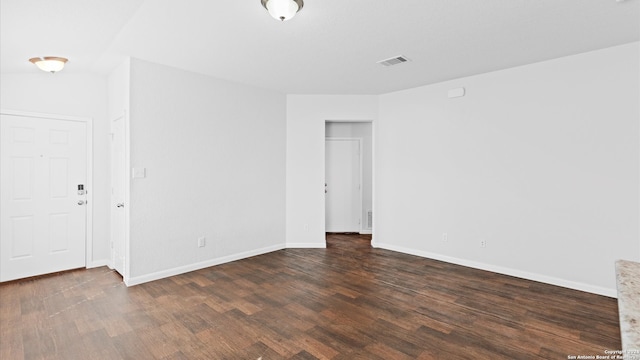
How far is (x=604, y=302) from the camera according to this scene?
10.6ft

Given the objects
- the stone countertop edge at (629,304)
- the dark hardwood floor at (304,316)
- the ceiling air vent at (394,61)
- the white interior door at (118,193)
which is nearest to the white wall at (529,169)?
the dark hardwood floor at (304,316)

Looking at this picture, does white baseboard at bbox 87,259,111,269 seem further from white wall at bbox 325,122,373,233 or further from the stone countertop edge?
the stone countertop edge

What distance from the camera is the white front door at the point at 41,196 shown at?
3.78 meters

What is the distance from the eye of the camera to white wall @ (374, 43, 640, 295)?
3.36 meters

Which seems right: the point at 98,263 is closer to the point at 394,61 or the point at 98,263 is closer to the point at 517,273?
the point at 394,61

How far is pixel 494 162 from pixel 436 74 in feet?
4.62

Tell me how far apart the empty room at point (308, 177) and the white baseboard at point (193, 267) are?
0.02 meters

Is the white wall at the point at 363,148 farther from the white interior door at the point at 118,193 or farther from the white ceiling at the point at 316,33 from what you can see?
the white interior door at the point at 118,193

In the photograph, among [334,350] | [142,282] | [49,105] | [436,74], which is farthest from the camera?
[436,74]

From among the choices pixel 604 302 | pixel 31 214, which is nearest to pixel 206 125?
pixel 31 214

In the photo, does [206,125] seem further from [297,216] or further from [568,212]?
[568,212]

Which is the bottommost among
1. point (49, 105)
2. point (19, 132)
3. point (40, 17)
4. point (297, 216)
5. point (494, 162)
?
point (297, 216)

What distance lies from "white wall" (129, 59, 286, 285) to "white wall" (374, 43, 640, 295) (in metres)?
2.14

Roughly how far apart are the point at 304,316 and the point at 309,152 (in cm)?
310
